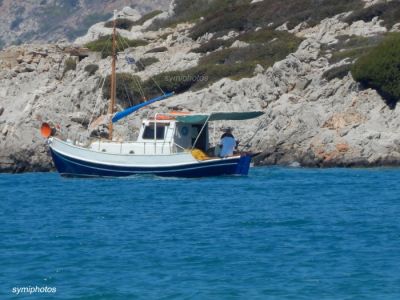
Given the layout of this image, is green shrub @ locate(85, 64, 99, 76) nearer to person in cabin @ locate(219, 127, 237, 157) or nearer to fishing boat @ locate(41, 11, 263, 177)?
fishing boat @ locate(41, 11, 263, 177)

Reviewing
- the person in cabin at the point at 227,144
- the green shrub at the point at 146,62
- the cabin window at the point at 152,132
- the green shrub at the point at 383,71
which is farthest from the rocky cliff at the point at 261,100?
the cabin window at the point at 152,132

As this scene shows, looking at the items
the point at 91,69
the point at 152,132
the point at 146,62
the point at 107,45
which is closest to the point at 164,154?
the point at 152,132

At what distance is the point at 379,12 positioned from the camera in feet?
196

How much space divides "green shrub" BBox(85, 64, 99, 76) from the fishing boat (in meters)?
17.2

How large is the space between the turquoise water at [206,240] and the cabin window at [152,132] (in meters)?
2.95

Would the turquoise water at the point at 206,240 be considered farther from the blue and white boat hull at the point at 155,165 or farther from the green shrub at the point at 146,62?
the green shrub at the point at 146,62

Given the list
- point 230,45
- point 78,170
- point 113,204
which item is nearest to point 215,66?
point 230,45

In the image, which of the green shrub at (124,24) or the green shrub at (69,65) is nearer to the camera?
the green shrub at (69,65)

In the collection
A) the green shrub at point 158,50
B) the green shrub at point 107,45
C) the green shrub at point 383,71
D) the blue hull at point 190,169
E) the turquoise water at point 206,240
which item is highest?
the green shrub at point 107,45

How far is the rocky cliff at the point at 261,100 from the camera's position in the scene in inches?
1778

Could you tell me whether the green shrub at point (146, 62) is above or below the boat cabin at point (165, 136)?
above

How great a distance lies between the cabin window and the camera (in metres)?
40.4

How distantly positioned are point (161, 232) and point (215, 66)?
103ft

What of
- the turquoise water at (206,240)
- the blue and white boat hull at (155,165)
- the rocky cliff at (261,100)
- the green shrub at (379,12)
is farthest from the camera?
the green shrub at (379,12)
